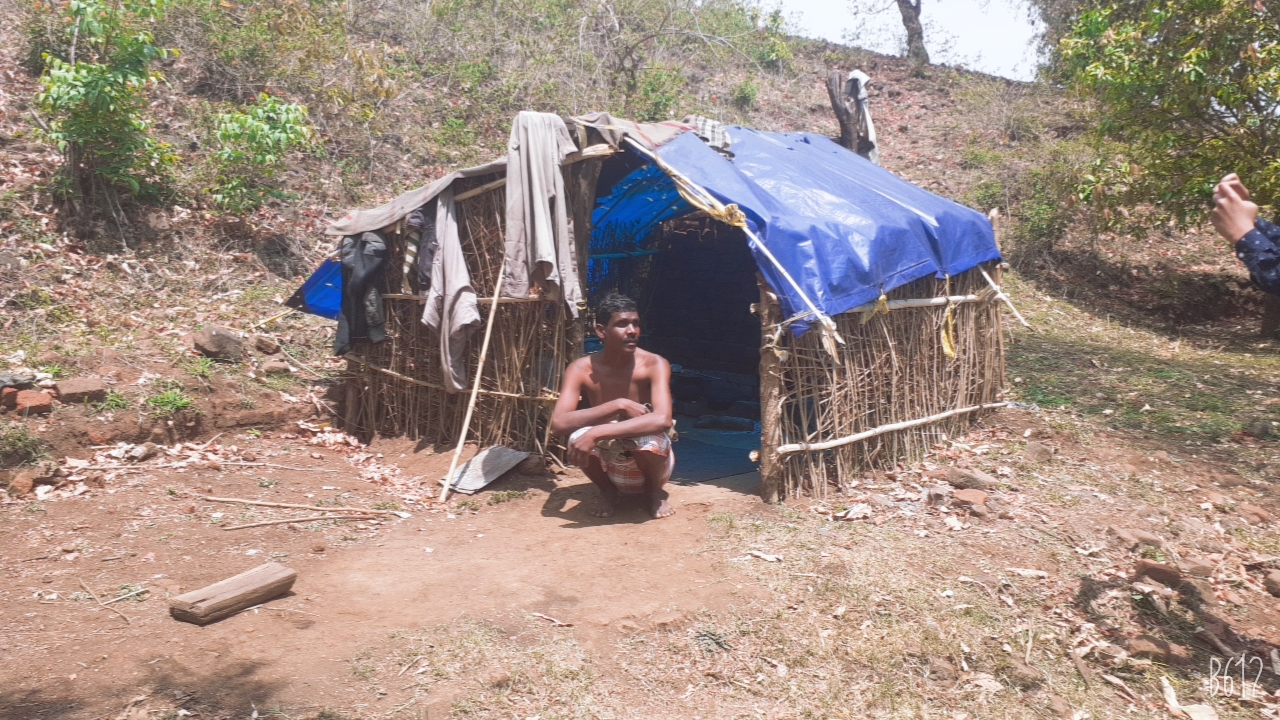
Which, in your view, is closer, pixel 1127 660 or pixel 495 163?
pixel 1127 660

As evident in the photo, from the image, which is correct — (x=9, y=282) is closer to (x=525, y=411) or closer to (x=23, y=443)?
(x=23, y=443)

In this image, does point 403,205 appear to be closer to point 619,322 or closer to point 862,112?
point 619,322

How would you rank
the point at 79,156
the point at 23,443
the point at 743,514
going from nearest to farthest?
1. the point at 743,514
2. the point at 23,443
3. the point at 79,156

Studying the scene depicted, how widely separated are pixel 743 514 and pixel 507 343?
6.70 ft

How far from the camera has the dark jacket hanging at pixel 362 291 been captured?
6.68 m

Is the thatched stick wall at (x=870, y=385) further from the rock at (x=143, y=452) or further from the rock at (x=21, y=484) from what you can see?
the rock at (x=21, y=484)

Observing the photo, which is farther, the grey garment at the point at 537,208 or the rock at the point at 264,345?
the rock at the point at 264,345

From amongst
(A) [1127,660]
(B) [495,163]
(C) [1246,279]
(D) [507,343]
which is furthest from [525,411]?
(C) [1246,279]

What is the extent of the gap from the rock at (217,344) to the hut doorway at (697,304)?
3073 mm

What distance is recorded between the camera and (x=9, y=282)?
7809 millimetres

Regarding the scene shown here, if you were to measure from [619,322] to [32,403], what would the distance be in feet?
12.7

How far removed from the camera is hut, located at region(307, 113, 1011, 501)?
17.6 feet

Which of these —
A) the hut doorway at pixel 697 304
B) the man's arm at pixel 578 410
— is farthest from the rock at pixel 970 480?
the hut doorway at pixel 697 304

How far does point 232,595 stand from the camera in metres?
3.84
